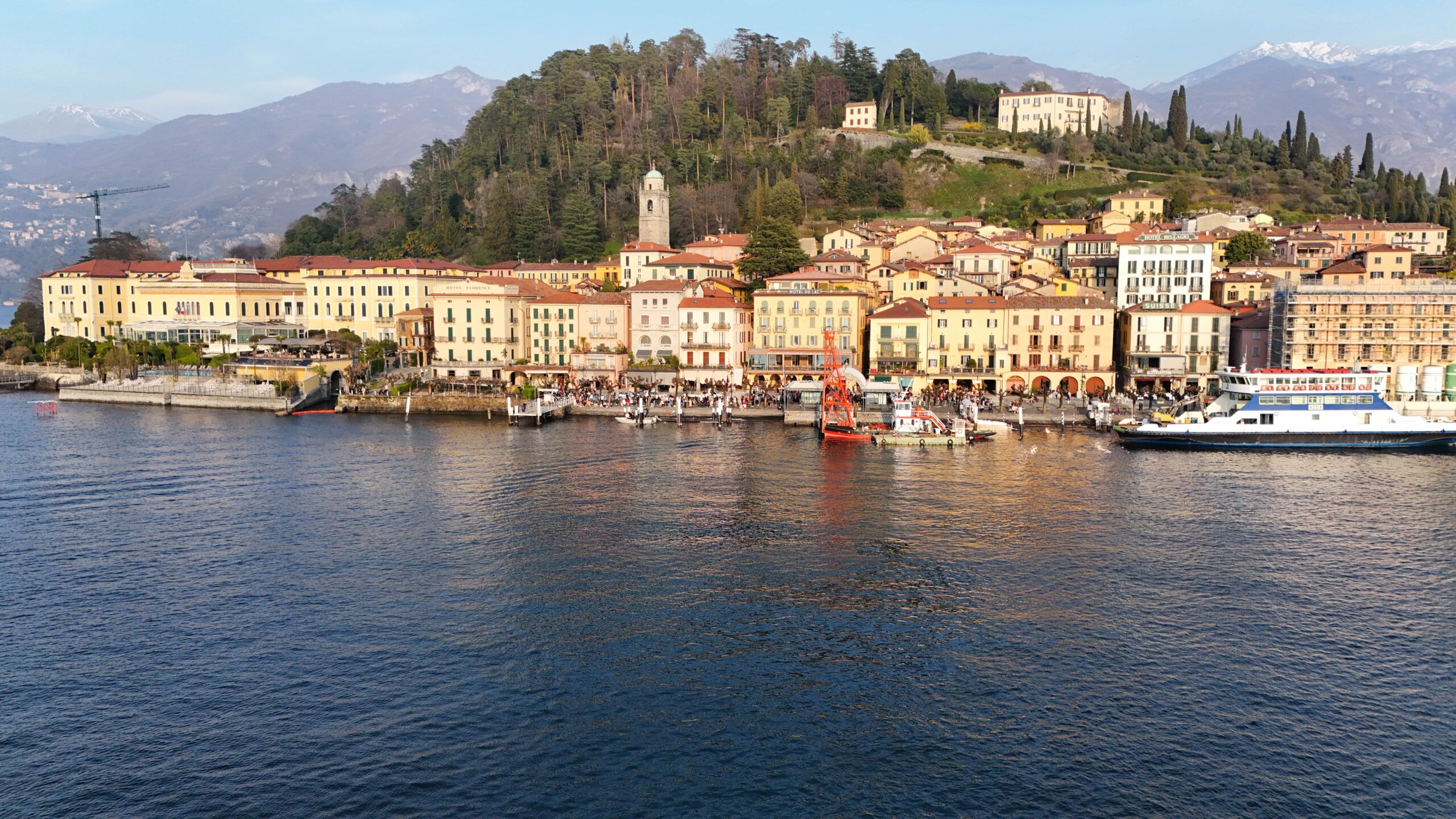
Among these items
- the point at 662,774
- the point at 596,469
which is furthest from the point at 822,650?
the point at 596,469

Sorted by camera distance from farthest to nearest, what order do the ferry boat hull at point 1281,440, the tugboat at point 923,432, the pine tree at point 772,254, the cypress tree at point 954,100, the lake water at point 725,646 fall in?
the cypress tree at point 954,100 → the pine tree at point 772,254 → the tugboat at point 923,432 → the ferry boat hull at point 1281,440 → the lake water at point 725,646

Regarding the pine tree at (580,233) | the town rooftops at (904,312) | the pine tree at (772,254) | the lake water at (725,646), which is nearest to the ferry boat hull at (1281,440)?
the lake water at (725,646)

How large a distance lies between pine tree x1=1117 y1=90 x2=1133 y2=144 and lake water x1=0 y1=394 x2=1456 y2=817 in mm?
→ 76233

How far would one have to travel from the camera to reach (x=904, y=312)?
6325cm

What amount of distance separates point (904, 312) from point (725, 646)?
141ft

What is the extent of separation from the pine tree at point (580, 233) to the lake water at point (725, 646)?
5415 cm

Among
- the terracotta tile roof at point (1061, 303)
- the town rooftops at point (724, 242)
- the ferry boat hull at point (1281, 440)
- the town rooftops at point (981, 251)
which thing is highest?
the town rooftops at point (724, 242)

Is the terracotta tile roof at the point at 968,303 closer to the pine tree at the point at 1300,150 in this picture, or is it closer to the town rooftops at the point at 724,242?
the town rooftops at the point at 724,242

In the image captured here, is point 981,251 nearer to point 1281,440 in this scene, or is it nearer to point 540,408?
point 1281,440

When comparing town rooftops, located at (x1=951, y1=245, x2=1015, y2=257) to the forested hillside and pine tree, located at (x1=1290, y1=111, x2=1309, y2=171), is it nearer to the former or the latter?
the forested hillside

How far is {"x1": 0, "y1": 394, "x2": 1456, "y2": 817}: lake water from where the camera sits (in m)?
17.7

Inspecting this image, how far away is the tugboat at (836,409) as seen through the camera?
51906mm

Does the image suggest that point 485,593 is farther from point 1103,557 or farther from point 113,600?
point 1103,557

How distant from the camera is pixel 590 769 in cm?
1814
